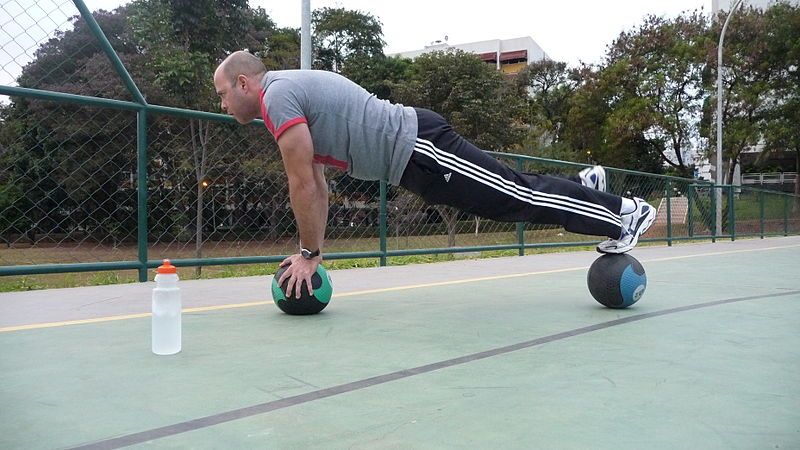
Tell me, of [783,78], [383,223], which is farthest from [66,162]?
[783,78]

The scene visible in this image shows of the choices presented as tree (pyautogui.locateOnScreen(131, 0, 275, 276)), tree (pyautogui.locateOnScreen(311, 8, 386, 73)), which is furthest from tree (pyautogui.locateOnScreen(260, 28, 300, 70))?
tree (pyautogui.locateOnScreen(131, 0, 275, 276))

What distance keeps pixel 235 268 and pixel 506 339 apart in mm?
4553

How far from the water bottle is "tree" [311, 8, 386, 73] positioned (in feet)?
89.5

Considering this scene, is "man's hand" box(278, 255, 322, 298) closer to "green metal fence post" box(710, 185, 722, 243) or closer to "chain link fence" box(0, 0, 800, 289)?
"chain link fence" box(0, 0, 800, 289)

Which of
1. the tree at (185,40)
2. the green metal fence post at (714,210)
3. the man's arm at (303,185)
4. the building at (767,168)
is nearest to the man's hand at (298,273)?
the man's arm at (303,185)

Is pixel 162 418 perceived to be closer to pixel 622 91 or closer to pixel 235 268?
pixel 235 268

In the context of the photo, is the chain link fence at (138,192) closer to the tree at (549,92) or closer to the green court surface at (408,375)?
the green court surface at (408,375)

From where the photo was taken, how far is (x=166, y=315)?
2346mm

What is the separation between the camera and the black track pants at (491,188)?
10.1 ft

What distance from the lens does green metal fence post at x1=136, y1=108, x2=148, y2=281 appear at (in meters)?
4.91

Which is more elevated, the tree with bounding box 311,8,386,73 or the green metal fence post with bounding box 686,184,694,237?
the tree with bounding box 311,8,386,73

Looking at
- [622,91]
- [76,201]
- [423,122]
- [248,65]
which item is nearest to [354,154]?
[423,122]

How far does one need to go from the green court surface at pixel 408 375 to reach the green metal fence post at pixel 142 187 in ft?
3.38

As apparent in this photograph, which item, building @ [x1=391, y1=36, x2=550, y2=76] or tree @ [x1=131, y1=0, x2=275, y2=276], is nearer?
tree @ [x1=131, y1=0, x2=275, y2=276]
